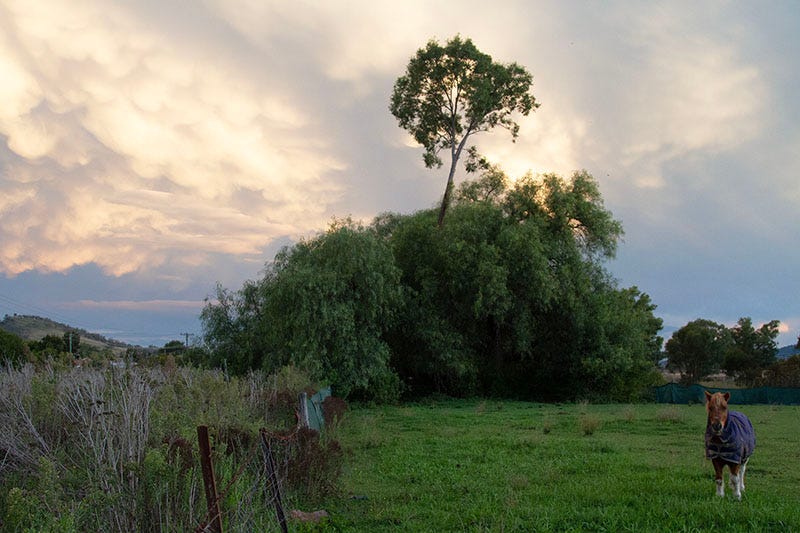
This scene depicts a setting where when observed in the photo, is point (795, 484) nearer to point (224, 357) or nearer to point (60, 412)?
point (60, 412)

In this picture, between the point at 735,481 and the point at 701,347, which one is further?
the point at 701,347

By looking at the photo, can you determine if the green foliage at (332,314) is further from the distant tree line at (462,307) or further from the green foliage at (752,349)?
the green foliage at (752,349)

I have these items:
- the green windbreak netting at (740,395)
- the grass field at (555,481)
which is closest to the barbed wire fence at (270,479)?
the grass field at (555,481)

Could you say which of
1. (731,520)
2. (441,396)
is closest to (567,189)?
(441,396)

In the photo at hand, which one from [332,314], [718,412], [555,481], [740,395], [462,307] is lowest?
[555,481]

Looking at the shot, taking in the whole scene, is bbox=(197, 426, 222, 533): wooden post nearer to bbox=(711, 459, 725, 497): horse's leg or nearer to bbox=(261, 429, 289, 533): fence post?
bbox=(261, 429, 289, 533): fence post

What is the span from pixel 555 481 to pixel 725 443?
2.75m

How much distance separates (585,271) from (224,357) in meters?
18.5

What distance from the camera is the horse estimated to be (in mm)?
8094

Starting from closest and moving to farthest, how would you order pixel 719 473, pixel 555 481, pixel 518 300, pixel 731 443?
pixel 731 443 → pixel 719 473 → pixel 555 481 → pixel 518 300

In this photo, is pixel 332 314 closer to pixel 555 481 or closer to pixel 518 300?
pixel 518 300

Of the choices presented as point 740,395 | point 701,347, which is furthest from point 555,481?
point 701,347

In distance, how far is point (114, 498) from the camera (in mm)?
4395

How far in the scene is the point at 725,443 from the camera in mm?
8133
